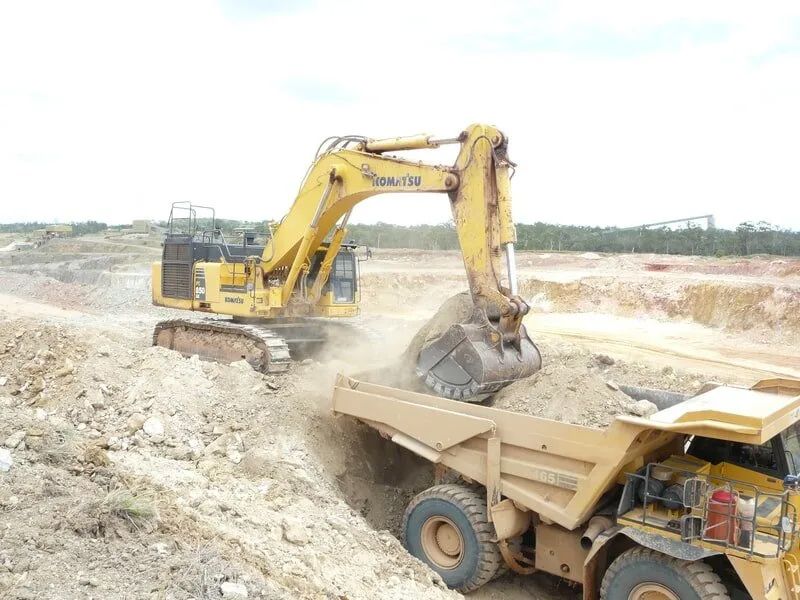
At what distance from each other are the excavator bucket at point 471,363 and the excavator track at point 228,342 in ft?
9.45

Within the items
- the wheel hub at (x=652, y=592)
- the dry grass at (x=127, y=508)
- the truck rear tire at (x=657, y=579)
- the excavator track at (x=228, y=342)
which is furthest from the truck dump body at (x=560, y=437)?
the excavator track at (x=228, y=342)

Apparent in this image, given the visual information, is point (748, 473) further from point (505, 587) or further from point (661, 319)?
point (661, 319)

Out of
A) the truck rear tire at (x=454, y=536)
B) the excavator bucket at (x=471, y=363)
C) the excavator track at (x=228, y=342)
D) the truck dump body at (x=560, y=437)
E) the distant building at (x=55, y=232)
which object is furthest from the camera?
the distant building at (x=55, y=232)

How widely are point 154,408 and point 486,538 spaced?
13.3 ft

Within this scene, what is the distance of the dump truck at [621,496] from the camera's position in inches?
174

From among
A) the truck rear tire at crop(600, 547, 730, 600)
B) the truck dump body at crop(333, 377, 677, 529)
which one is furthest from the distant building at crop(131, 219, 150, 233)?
the truck rear tire at crop(600, 547, 730, 600)

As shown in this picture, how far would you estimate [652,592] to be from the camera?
4.71m

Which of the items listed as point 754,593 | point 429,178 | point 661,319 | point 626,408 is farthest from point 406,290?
point 754,593

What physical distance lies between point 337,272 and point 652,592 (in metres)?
7.31

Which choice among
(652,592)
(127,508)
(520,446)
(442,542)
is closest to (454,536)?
(442,542)

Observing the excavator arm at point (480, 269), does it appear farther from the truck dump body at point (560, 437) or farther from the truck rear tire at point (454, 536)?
the truck rear tire at point (454, 536)

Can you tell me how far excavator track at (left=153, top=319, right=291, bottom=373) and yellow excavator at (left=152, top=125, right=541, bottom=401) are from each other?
2 cm

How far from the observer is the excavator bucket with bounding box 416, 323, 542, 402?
6.73 meters

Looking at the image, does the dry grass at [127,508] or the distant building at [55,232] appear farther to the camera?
the distant building at [55,232]
